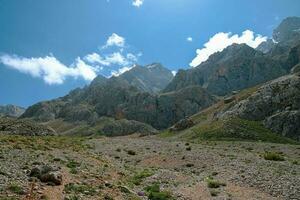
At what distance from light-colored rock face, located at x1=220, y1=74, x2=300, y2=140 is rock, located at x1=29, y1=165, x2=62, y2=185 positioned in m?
76.4

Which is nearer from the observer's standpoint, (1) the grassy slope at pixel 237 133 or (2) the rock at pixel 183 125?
(1) the grassy slope at pixel 237 133

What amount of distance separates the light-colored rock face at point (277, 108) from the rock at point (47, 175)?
76430 millimetres

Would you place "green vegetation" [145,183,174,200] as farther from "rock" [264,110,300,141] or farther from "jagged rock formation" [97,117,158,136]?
"jagged rock formation" [97,117,158,136]

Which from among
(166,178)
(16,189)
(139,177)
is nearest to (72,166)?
(139,177)

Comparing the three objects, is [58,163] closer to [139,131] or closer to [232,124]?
[232,124]

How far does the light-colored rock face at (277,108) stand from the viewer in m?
99.4

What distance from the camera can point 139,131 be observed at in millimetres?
190875

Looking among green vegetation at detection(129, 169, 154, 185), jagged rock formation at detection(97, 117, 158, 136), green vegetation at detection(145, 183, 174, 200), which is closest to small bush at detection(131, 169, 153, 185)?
green vegetation at detection(129, 169, 154, 185)

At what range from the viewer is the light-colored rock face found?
99438 millimetres

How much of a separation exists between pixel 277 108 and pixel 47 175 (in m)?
89.4

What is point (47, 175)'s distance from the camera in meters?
31.1

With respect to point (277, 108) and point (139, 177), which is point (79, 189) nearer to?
point (139, 177)

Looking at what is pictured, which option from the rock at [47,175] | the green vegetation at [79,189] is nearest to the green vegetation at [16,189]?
the rock at [47,175]

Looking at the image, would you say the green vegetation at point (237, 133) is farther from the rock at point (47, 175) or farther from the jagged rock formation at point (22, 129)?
the rock at point (47, 175)
